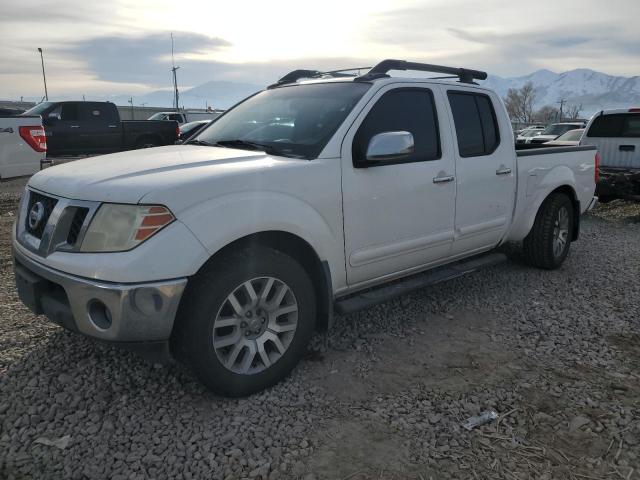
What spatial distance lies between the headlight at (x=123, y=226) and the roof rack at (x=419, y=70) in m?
1.91

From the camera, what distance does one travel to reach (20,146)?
7.93 meters

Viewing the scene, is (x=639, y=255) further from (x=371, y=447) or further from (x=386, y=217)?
(x=371, y=447)

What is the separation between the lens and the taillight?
7961 millimetres

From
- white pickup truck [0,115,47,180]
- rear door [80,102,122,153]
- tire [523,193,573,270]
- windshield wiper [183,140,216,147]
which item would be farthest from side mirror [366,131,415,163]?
rear door [80,102,122,153]

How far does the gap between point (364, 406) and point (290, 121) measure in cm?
194

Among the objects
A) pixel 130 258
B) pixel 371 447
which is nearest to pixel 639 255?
pixel 371 447

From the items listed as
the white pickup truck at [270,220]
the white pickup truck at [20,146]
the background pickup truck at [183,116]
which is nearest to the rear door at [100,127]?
the white pickup truck at [20,146]

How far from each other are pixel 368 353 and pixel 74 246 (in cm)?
198

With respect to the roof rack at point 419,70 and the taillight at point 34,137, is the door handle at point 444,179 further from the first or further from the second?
the taillight at point 34,137

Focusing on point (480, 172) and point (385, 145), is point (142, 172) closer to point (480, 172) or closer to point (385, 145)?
point (385, 145)

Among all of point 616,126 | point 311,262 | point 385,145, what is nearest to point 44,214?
point 311,262

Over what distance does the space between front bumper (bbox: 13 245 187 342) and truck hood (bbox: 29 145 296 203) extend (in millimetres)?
420

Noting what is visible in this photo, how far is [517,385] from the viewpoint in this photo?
317cm

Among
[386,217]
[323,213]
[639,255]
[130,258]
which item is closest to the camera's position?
[130,258]
